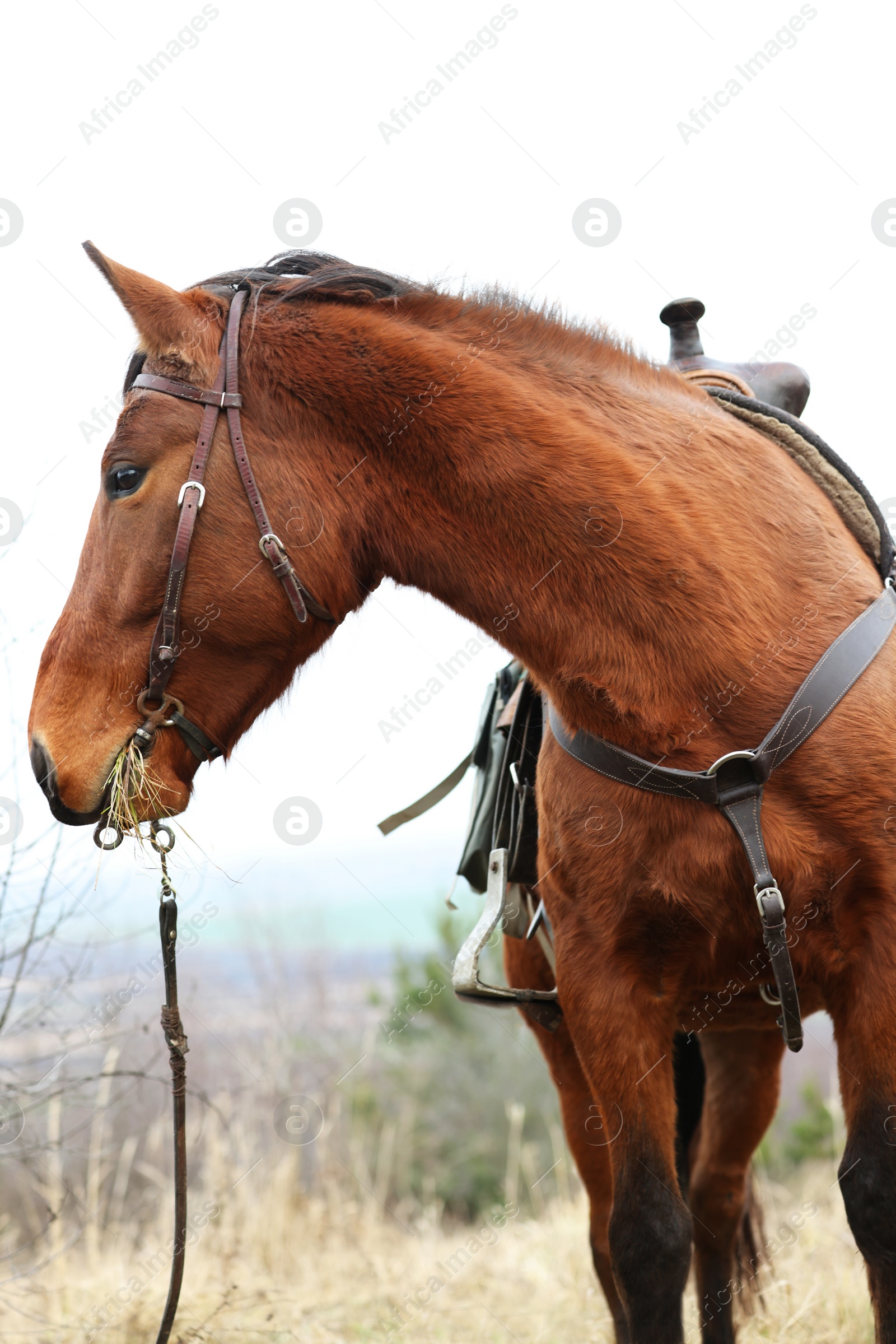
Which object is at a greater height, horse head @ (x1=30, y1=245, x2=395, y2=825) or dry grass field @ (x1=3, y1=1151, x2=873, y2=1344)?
horse head @ (x1=30, y1=245, x2=395, y2=825)

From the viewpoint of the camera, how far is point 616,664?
2254 millimetres

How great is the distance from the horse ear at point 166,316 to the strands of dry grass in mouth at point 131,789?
832mm

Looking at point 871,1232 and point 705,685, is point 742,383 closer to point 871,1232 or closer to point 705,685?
point 705,685

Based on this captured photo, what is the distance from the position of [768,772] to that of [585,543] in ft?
1.97

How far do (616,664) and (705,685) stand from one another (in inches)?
7.6

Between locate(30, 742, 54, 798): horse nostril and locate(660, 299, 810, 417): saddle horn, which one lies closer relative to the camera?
locate(30, 742, 54, 798): horse nostril

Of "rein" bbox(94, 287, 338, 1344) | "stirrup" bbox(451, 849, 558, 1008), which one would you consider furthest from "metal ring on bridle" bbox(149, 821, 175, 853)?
"stirrup" bbox(451, 849, 558, 1008)

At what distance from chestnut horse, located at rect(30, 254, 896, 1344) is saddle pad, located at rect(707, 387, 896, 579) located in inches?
4.8

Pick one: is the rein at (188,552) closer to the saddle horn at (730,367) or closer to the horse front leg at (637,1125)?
the horse front leg at (637,1125)

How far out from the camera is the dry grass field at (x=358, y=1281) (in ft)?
12.6

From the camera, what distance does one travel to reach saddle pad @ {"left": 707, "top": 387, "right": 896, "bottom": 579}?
2.56 m

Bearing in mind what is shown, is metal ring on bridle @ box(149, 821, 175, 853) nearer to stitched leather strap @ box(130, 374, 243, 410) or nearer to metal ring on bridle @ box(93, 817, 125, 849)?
metal ring on bridle @ box(93, 817, 125, 849)

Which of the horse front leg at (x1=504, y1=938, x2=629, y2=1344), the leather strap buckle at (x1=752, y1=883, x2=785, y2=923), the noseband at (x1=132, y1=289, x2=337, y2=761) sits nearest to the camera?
the leather strap buckle at (x1=752, y1=883, x2=785, y2=923)

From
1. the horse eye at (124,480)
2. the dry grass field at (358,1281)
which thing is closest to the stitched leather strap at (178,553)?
the horse eye at (124,480)
